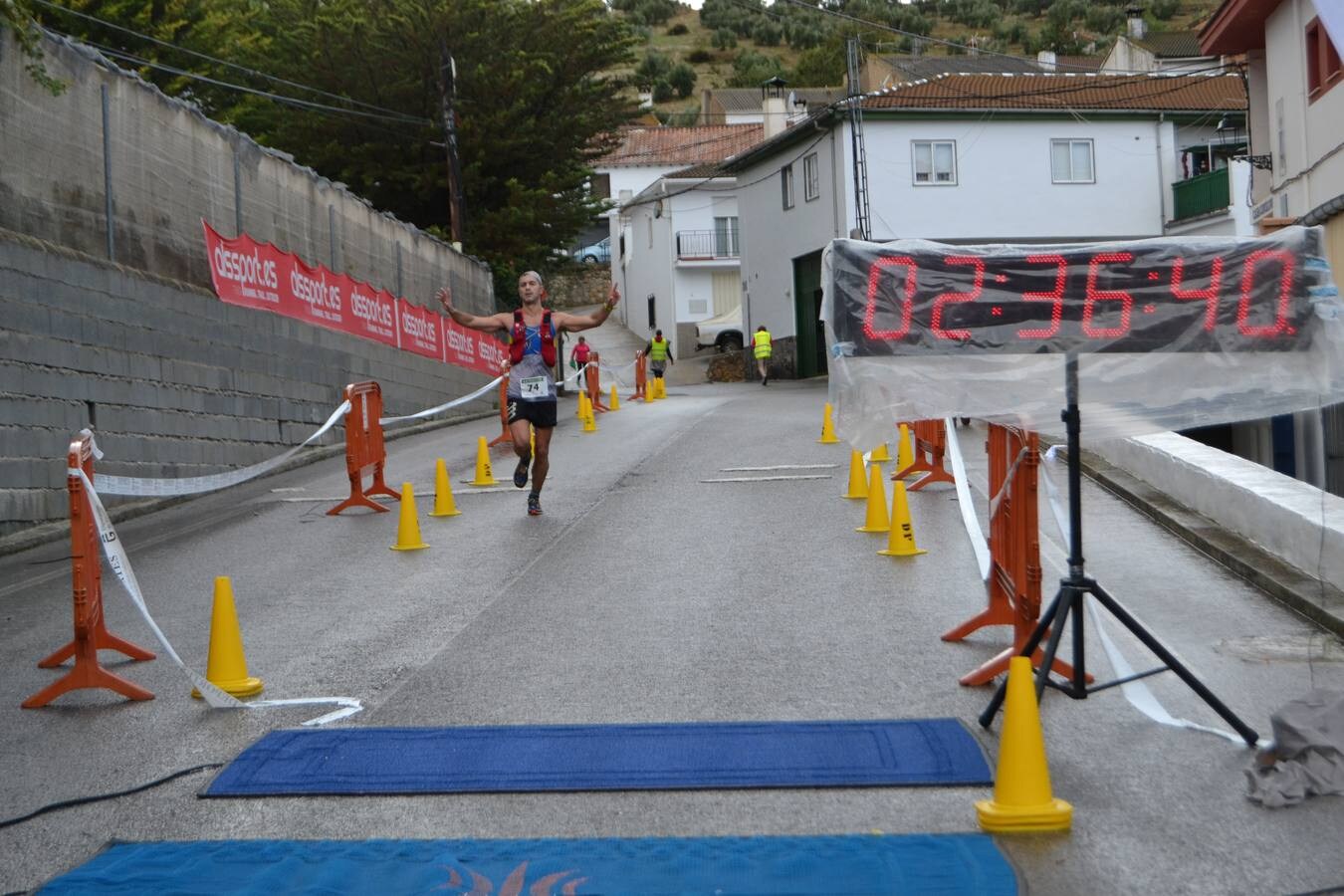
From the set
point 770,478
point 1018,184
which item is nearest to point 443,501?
point 770,478

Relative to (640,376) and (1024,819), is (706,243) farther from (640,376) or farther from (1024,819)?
(1024,819)

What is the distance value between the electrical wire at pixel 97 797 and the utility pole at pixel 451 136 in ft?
95.3

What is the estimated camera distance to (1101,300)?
5.94 m

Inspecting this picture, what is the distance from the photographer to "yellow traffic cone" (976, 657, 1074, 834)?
5.11m

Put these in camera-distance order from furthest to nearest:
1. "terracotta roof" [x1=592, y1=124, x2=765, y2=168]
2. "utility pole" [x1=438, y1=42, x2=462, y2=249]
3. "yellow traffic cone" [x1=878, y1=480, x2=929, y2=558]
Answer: "terracotta roof" [x1=592, y1=124, x2=765, y2=168] < "utility pole" [x1=438, y1=42, x2=462, y2=249] < "yellow traffic cone" [x1=878, y1=480, x2=929, y2=558]

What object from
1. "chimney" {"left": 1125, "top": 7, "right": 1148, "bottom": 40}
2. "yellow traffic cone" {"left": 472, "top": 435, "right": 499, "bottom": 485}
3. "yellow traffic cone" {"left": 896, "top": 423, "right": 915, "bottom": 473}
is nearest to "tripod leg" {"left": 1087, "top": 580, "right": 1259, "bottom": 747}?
"yellow traffic cone" {"left": 896, "top": 423, "right": 915, "bottom": 473}

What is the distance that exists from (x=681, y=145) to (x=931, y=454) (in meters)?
62.7

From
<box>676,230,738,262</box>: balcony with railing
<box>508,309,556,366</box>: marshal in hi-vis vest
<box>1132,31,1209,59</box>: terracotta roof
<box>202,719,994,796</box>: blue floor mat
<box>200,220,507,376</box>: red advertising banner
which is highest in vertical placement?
<box>1132,31,1209,59</box>: terracotta roof

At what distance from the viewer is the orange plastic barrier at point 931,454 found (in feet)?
47.2

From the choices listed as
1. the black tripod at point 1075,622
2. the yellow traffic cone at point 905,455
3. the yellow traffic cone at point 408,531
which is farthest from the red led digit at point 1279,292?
the yellow traffic cone at point 905,455

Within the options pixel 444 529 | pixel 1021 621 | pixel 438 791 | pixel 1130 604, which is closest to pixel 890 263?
pixel 1021 621

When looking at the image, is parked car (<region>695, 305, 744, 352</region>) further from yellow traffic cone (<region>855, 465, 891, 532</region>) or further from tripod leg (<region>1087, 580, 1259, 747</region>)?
tripod leg (<region>1087, 580, 1259, 747</region>)

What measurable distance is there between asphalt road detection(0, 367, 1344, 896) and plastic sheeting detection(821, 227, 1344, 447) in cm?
152

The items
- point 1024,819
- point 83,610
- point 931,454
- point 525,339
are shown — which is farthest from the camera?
point 931,454
